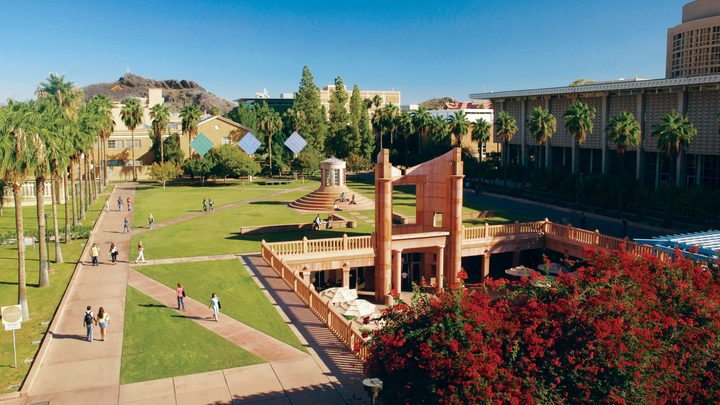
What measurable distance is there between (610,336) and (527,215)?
1780 inches

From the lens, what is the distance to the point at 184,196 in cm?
7681

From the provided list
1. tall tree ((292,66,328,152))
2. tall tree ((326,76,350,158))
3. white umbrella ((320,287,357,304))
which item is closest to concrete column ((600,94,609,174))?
white umbrella ((320,287,357,304))

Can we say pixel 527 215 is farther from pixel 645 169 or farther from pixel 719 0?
pixel 719 0

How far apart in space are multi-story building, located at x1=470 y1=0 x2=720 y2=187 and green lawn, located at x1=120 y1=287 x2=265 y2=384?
5055 cm

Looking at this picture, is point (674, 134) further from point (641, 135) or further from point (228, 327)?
point (228, 327)

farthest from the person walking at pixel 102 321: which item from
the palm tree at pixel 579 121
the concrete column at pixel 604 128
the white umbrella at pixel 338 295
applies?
the concrete column at pixel 604 128

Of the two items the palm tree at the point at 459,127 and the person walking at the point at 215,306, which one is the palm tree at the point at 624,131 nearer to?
the palm tree at the point at 459,127

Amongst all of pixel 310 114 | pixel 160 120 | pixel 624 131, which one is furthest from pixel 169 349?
pixel 310 114

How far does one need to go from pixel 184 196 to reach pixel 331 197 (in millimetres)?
22635

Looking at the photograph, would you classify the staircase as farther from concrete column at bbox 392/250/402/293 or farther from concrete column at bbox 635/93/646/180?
concrete column at bbox 635/93/646/180

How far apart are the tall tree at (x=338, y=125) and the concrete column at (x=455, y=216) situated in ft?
236

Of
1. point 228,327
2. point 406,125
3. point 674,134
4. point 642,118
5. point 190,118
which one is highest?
point 190,118

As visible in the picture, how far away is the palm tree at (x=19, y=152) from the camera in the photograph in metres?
28.4

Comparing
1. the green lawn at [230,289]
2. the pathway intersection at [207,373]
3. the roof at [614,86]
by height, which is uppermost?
the roof at [614,86]
